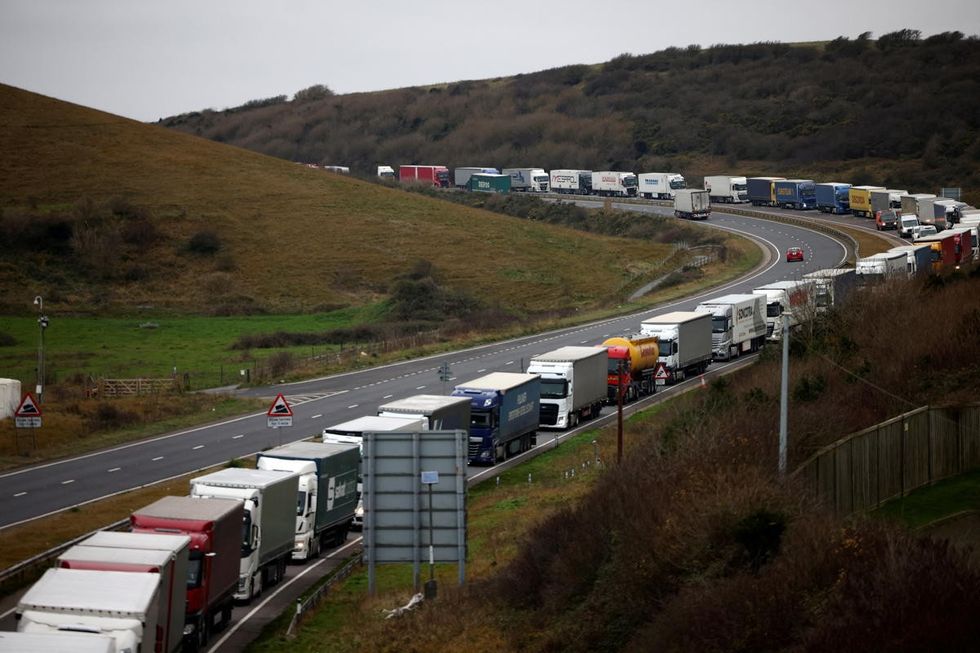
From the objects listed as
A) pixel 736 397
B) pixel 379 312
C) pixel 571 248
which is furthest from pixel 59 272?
pixel 736 397

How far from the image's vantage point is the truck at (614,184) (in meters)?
163

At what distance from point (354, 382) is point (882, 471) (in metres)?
40.3

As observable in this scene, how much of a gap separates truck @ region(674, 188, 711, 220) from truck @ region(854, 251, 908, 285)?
58.9m

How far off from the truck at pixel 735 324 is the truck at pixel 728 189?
79244mm

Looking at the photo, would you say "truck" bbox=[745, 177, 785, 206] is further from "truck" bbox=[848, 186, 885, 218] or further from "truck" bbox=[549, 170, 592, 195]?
"truck" bbox=[549, 170, 592, 195]

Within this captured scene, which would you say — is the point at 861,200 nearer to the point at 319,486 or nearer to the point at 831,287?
the point at 831,287

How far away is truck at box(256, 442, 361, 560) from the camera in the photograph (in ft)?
112

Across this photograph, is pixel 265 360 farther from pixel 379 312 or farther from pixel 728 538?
pixel 728 538

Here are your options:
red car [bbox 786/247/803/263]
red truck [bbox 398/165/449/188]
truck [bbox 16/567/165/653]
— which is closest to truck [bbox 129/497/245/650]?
truck [bbox 16/567/165/653]

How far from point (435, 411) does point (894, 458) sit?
57.2 ft

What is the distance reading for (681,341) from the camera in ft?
204

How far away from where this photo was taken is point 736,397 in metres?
35.9

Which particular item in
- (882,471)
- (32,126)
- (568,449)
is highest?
(32,126)

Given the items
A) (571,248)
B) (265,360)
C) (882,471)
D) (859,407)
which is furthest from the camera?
(571,248)
